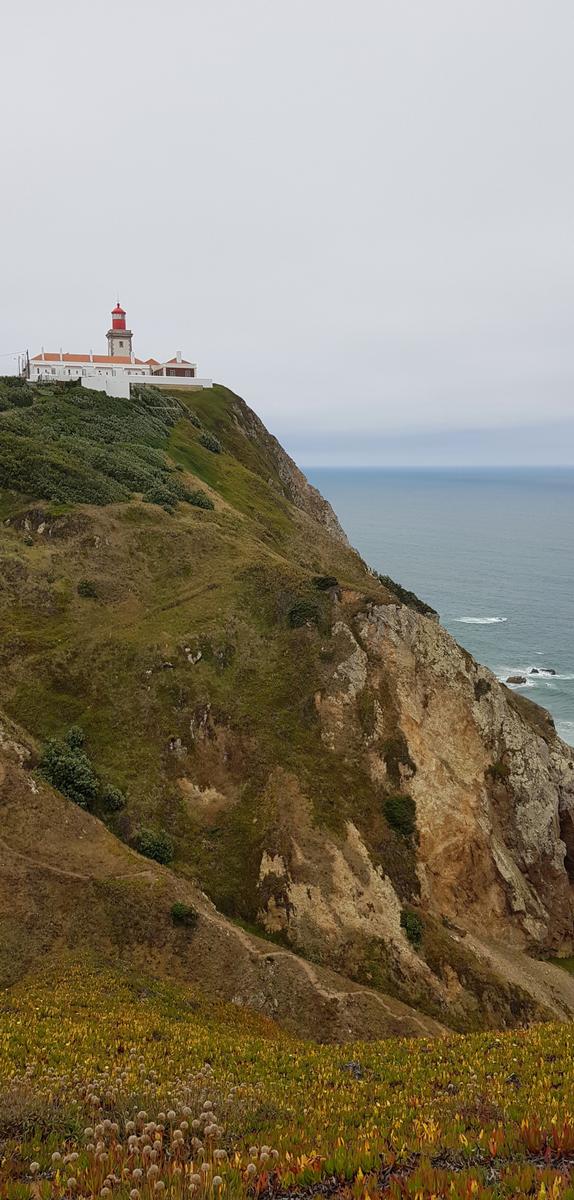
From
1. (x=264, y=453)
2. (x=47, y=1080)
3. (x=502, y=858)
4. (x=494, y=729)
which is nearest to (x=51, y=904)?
(x=47, y=1080)

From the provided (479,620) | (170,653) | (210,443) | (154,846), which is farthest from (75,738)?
(479,620)

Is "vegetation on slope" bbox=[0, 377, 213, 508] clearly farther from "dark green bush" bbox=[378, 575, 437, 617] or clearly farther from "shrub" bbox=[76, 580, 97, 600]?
"dark green bush" bbox=[378, 575, 437, 617]

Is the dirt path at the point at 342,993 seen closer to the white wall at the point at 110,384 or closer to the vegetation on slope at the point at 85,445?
the vegetation on slope at the point at 85,445

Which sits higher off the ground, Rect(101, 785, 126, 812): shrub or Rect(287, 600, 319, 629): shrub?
Rect(287, 600, 319, 629): shrub

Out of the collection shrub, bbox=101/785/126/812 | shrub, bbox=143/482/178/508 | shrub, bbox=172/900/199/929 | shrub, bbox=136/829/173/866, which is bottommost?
shrub, bbox=172/900/199/929

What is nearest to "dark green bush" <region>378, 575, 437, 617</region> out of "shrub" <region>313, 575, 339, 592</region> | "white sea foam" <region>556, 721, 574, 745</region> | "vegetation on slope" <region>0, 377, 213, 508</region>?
"shrub" <region>313, 575, 339, 592</region>

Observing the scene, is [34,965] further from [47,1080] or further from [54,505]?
[54,505]
